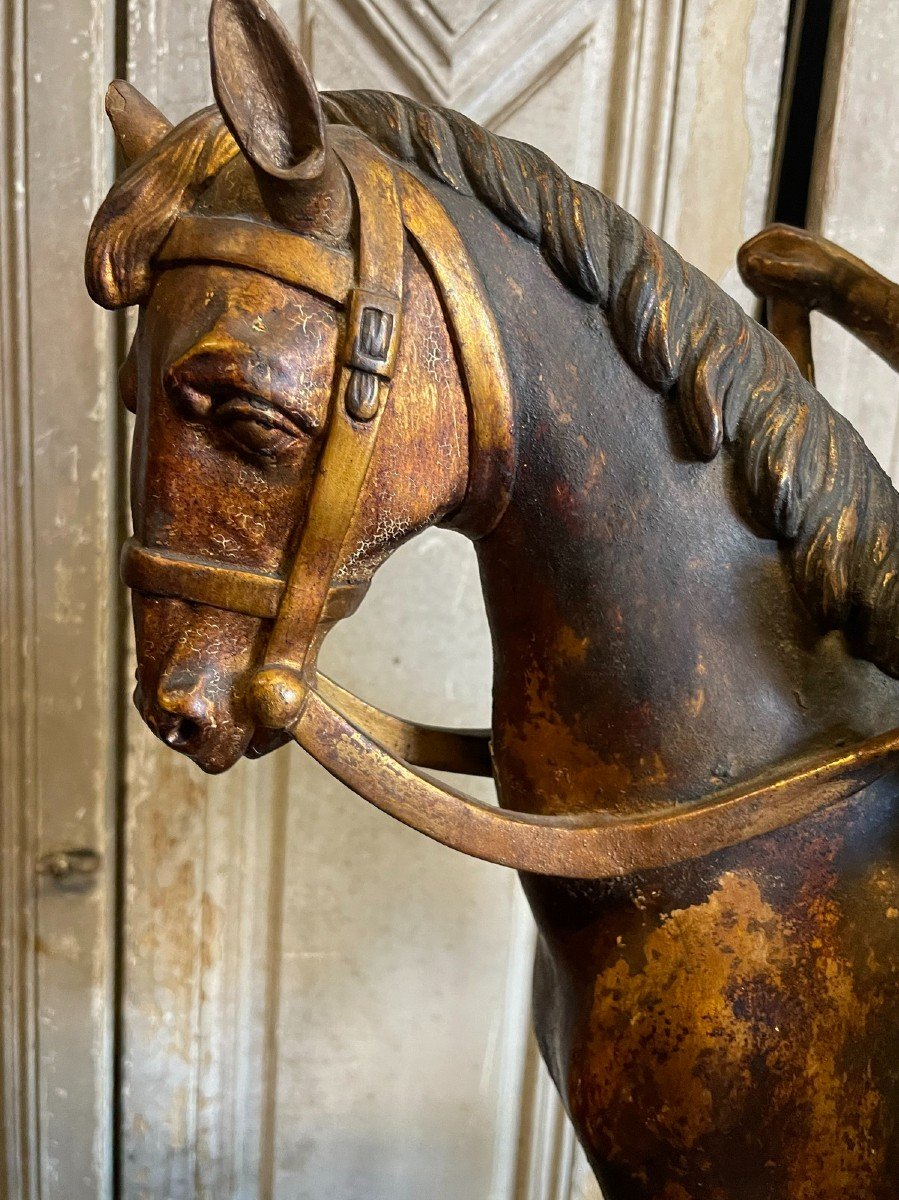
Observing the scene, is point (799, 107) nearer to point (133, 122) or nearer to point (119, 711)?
point (133, 122)

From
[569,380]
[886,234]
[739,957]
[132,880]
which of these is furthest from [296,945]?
[886,234]

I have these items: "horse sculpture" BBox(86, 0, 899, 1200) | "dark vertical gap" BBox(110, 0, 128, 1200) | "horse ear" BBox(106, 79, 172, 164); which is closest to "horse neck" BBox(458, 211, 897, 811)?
"horse sculpture" BBox(86, 0, 899, 1200)

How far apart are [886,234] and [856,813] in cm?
74

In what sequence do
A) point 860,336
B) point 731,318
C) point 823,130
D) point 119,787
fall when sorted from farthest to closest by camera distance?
point 119,787 < point 823,130 < point 860,336 < point 731,318

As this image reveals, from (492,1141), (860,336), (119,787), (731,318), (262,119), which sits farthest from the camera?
(492,1141)

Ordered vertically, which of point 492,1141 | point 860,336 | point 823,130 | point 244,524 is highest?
point 823,130

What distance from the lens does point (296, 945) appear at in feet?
3.75

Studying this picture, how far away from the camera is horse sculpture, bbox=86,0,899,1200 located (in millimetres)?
459

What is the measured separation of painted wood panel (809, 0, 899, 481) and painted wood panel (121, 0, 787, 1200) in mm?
66

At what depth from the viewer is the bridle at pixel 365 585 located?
1.49 ft

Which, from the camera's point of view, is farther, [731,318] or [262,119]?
[731,318]

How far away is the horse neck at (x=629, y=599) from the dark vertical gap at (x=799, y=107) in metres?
0.65

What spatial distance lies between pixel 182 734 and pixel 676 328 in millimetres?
354

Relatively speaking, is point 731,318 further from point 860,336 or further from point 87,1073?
point 87,1073
